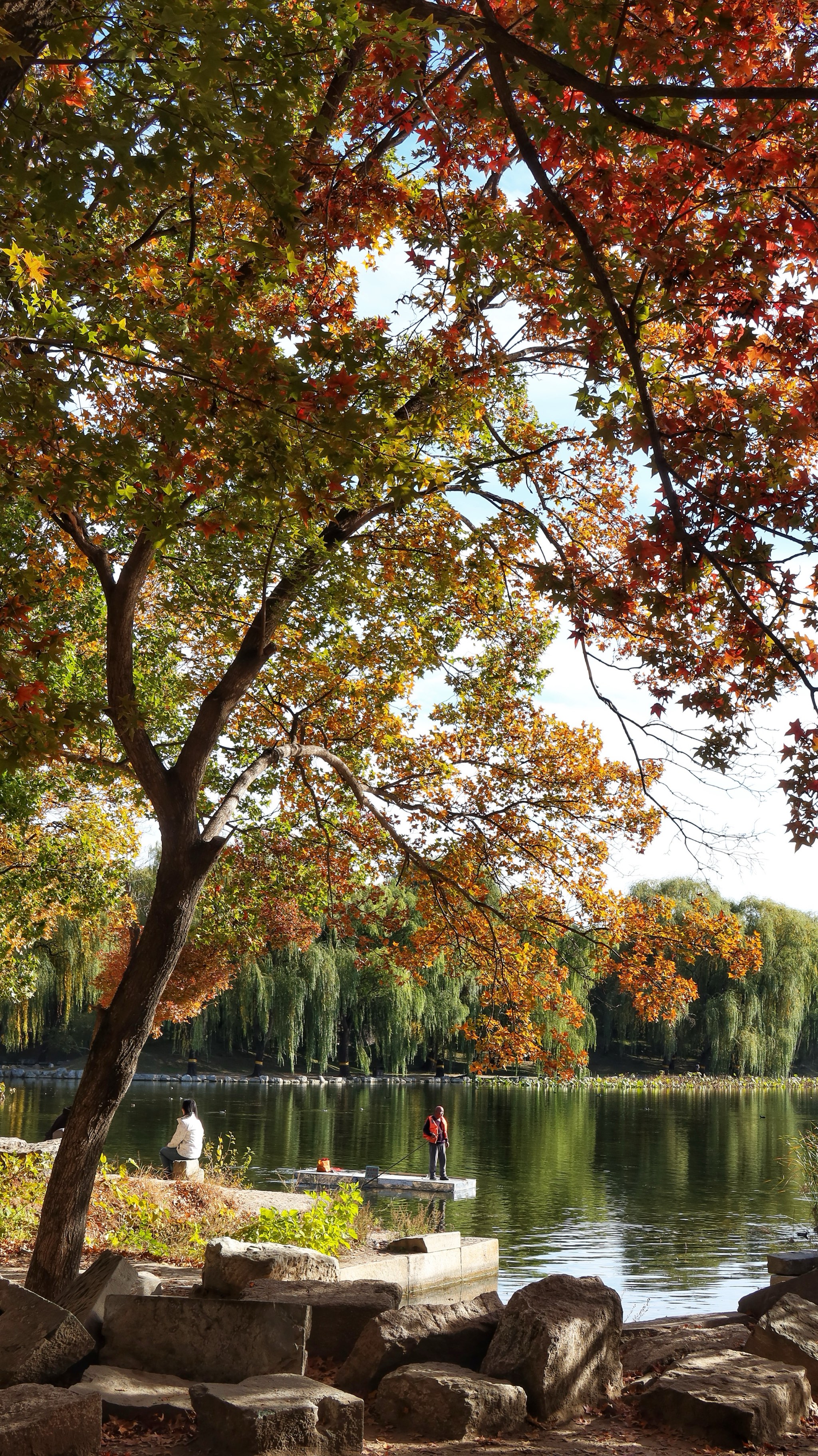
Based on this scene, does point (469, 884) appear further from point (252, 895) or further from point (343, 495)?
point (343, 495)

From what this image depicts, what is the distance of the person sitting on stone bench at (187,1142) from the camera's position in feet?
51.4

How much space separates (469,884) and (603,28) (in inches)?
310

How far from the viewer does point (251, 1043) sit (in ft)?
180

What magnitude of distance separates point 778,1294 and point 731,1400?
10.4 feet

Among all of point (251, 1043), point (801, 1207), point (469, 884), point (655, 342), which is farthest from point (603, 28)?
point (251, 1043)

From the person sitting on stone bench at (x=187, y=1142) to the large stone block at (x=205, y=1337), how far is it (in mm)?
9596

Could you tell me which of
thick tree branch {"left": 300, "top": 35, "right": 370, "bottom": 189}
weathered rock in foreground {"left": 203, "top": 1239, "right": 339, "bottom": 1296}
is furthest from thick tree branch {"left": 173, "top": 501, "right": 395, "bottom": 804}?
weathered rock in foreground {"left": 203, "top": 1239, "right": 339, "bottom": 1296}

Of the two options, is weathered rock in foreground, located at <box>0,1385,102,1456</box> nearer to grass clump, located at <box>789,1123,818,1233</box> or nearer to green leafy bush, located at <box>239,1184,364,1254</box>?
green leafy bush, located at <box>239,1184,364,1254</box>

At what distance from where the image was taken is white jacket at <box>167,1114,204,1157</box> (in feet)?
51.4

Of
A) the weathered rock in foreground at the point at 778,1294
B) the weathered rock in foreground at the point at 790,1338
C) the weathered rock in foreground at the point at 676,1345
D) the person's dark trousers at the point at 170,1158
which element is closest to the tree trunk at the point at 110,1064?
the weathered rock in foreground at the point at 676,1345

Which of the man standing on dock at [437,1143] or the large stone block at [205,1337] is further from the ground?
the large stone block at [205,1337]

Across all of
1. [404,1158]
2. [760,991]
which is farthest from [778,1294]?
[760,991]

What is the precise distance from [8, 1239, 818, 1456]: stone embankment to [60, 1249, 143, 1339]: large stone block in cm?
1

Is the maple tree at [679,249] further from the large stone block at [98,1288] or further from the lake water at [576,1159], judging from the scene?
the lake water at [576,1159]
